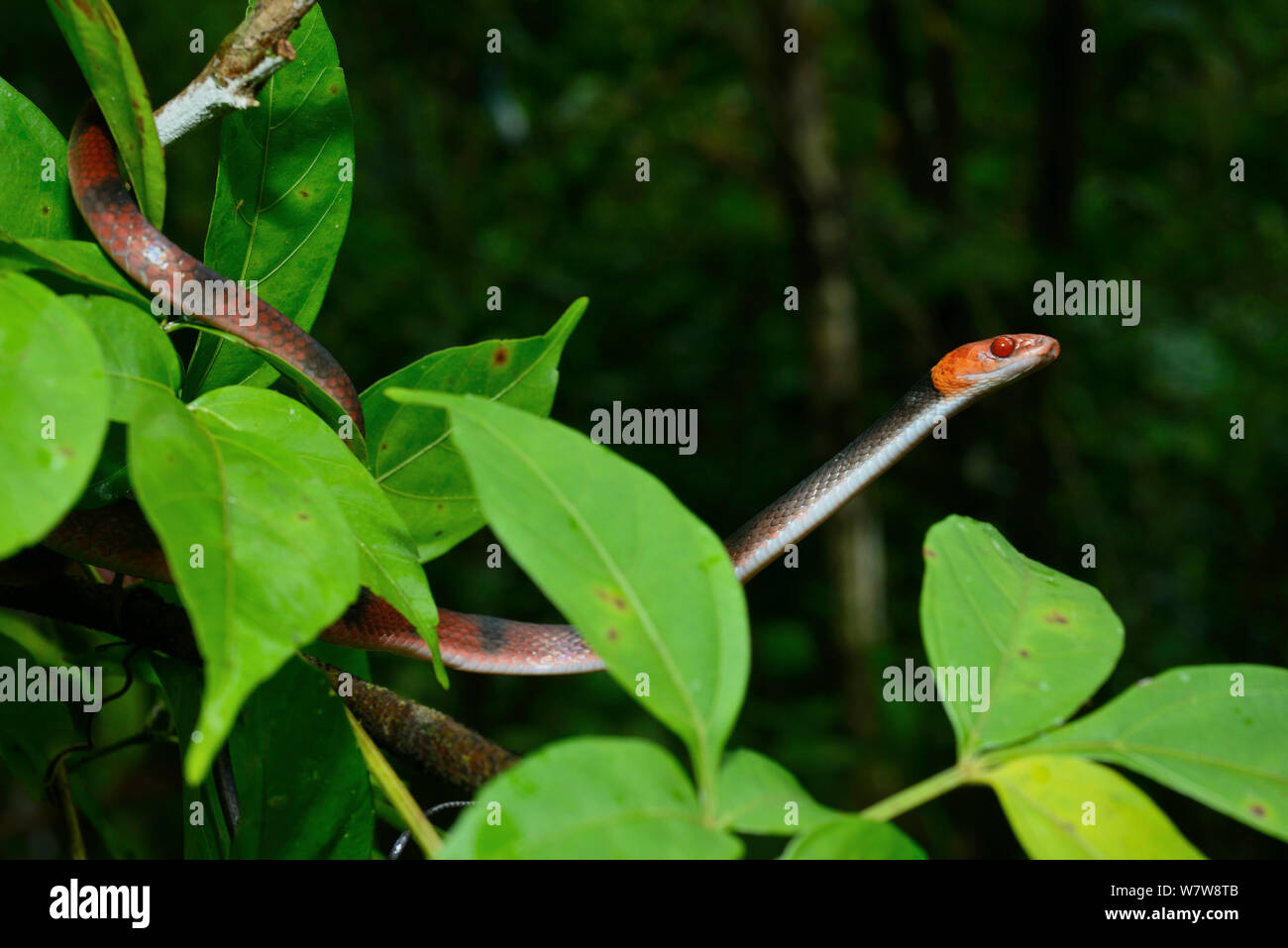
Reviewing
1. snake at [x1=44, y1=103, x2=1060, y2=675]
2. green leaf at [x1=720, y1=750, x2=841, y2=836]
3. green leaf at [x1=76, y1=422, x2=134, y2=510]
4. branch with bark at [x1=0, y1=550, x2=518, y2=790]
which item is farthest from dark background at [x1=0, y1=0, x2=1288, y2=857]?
green leaf at [x1=720, y1=750, x2=841, y2=836]

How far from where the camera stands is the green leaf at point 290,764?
0.89m

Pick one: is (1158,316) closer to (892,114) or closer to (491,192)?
(892,114)

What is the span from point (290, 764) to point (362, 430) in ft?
1.10

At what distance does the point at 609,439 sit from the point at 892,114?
2867mm

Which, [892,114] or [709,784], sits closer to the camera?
[709,784]

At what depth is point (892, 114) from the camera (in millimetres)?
5773

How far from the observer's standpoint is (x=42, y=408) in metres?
0.56

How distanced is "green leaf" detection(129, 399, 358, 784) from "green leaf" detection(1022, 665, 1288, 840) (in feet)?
1.60

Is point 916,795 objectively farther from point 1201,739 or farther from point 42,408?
point 42,408

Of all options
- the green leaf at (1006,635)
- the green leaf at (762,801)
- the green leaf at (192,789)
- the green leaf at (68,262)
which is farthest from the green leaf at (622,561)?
the green leaf at (192,789)

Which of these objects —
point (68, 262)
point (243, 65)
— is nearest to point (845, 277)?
point (243, 65)

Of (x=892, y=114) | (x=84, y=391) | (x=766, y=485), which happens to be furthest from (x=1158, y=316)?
(x=84, y=391)

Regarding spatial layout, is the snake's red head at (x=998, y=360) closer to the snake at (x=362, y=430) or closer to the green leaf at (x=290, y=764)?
the snake at (x=362, y=430)
